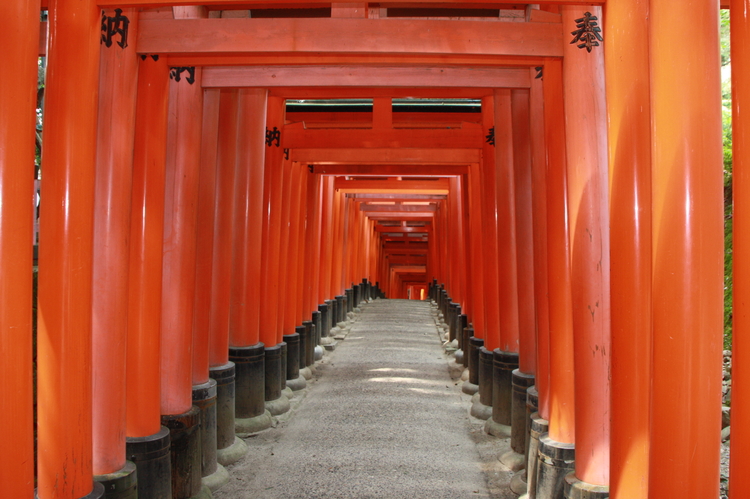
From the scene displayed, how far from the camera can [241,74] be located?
5039 mm

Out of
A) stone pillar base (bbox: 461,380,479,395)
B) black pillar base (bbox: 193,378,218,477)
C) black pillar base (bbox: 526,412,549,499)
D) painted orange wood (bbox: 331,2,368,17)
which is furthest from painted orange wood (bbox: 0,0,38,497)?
stone pillar base (bbox: 461,380,479,395)

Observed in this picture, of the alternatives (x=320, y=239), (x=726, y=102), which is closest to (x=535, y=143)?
(x=726, y=102)

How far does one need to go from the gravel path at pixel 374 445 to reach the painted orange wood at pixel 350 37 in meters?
3.23

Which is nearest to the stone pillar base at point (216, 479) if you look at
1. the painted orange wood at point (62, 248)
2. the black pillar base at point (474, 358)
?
the painted orange wood at point (62, 248)

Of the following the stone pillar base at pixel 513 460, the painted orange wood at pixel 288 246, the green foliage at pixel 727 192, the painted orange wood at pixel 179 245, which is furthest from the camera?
the painted orange wood at pixel 288 246

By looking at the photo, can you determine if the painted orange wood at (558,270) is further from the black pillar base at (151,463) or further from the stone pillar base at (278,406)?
the stone pillar base at (278,406)

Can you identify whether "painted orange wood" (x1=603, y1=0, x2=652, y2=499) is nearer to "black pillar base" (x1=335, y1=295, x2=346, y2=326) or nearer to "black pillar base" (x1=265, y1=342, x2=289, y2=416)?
"black pillar base" (x1=265, y1=342, x2=289, y2=416)

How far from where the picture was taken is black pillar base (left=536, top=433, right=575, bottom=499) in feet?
13.0

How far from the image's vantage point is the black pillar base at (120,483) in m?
3.42

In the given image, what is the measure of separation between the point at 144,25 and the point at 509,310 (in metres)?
4.43

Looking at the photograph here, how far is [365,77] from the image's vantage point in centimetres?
472

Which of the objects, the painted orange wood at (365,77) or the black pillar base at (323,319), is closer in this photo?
the painted orange wood at (365,77)

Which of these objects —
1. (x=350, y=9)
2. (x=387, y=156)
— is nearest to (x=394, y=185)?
(x=387, y=156)

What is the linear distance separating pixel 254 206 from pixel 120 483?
3649mm
